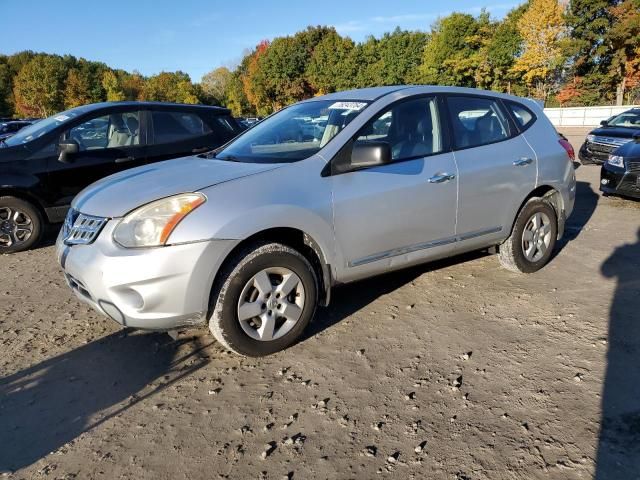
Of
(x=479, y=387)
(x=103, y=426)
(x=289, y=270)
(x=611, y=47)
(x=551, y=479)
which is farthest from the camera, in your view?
(x=611, y=47)

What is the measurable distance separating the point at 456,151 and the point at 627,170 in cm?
495

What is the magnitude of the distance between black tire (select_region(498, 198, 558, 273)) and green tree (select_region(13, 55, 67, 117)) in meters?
72.8

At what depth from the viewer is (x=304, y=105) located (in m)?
4.41

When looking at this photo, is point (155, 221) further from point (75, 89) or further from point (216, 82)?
point (216, 82)

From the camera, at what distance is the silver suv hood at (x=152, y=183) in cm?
303

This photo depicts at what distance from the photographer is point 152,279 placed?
2822 mm

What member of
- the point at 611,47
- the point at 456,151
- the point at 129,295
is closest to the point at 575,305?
the point at 456,151

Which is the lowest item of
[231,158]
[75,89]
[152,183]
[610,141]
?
[610,141]

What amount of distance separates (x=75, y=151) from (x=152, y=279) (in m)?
3.91

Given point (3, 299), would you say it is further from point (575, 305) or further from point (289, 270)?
point (575, 305)

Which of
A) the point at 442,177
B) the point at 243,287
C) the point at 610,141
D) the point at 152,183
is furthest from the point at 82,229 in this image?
the point at 610,141

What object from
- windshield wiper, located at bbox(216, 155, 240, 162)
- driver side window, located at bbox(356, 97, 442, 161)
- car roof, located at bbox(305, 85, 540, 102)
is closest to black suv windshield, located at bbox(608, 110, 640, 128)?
car roof, located at bbox(305, 85, 540, 102)

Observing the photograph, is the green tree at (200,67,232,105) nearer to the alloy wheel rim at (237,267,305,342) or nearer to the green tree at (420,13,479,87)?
the green tree at (420,13,479,87)

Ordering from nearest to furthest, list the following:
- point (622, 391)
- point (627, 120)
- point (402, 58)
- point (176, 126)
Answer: point (622, 391) → point (176, 126) → point (627, 120) → point (402, 58)
